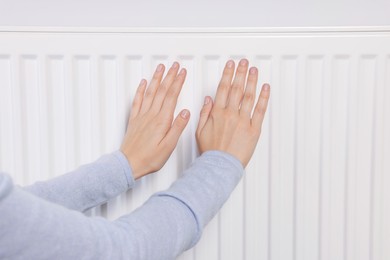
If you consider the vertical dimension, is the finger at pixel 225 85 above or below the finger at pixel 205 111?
above

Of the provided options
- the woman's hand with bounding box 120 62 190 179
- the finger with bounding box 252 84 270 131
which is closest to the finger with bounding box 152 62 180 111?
the woman's hand with bounding box 120 62 190 179

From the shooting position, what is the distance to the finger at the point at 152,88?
68 centimetres

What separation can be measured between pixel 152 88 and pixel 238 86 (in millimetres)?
105

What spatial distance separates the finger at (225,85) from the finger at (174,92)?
5cm

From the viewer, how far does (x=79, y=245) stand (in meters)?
0.47

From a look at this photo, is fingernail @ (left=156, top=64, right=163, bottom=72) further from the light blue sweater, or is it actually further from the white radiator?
the light blue sweater

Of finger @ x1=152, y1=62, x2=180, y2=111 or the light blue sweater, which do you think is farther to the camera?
finger @ x1=152, y1=62, x2=180, y2=111

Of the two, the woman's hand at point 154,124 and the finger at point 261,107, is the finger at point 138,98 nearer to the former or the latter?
the woman's hand at point 154,124

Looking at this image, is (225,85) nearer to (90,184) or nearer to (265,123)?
(265,123)

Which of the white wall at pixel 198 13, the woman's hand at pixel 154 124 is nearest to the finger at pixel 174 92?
the woman's hand at pixel 154 124

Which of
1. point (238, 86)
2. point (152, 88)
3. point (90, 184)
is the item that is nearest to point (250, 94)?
point (238, 86)

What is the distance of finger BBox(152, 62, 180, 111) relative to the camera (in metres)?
0.68

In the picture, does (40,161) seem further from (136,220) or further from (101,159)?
(136,220)

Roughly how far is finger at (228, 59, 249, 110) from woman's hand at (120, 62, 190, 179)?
57 mm
